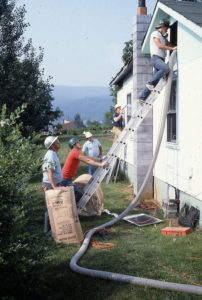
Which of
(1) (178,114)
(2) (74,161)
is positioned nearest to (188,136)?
(1) (178,114)

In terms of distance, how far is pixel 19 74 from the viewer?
11.5m

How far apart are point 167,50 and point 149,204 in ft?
13.6

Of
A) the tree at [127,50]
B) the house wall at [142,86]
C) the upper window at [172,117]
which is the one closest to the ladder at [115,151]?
the upper window at [172,117]

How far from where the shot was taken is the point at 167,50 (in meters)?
7.94

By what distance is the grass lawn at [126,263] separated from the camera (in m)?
3.92

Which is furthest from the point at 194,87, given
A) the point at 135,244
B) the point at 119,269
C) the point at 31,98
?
the point at 31,98

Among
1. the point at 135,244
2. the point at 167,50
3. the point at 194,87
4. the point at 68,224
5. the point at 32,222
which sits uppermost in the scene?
the point at 167,50

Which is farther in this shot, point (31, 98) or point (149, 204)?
point (31, 98)

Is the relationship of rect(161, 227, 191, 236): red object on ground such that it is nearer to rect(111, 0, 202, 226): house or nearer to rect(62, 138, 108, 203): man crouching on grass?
rect(111, 0, 202, 226): house

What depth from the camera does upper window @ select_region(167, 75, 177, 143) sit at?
7636mm

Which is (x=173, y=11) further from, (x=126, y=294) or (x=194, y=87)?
(x=126, y=294)

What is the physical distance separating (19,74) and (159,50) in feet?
19.7

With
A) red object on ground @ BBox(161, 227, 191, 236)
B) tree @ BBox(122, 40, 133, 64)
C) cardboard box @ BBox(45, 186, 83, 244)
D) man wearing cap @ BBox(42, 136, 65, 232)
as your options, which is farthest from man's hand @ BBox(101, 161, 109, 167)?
tree @ BBox(122, 40, 133, 64)

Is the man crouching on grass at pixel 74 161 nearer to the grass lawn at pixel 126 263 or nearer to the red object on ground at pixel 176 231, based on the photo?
the grass lawn at pixel 126 263
